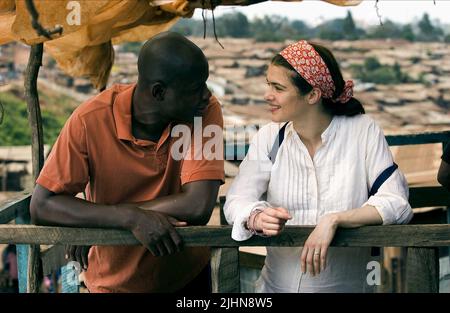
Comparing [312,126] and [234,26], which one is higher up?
[234,26]

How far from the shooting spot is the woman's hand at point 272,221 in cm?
238

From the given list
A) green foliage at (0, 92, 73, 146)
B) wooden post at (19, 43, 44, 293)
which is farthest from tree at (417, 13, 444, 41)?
wooden post at (19, 43, 44, 293)

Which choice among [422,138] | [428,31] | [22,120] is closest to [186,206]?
[422,138]

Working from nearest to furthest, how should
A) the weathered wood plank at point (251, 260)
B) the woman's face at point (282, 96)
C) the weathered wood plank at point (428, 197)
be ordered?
1. the woman's face at point (282, 96)
2. the weathered wood plank at point (428, 197)
3. the weathered wood plank at point (251, 260)

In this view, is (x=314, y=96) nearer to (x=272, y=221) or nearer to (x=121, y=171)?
(x=272, y=221)

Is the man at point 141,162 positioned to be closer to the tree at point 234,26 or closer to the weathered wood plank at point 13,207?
the weathered wood plank at point 13,207

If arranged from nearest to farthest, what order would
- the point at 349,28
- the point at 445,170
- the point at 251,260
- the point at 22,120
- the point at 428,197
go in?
the point at 445,170 → the point at 428,197 → the point at 251,260 → the point at 22,120 → the point at 349,28

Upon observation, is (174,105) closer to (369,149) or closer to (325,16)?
(369,149)

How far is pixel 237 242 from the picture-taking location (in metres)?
2.41

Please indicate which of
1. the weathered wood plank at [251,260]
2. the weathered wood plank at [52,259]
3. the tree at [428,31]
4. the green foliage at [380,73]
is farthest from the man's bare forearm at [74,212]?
the tree at [428,31]

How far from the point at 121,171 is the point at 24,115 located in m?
12.1

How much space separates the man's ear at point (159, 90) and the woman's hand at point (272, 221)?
549 millimetres

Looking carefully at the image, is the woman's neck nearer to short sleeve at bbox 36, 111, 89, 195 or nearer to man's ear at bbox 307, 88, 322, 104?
man's ear at bbox 307, 88, 322, 104
